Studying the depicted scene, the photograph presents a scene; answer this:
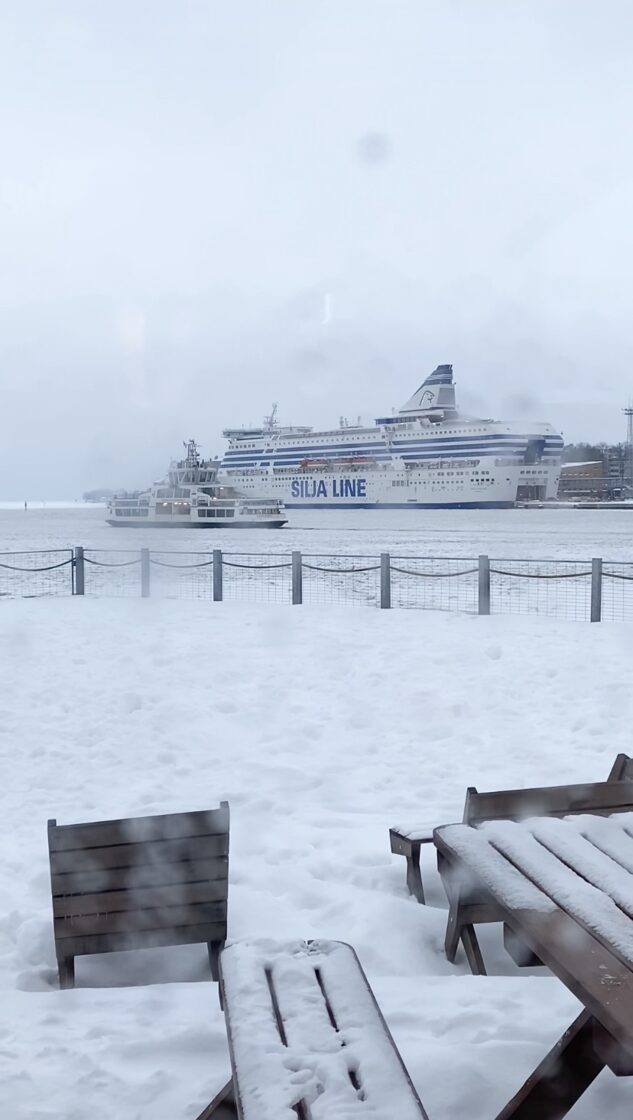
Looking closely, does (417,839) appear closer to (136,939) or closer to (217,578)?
(136,939)

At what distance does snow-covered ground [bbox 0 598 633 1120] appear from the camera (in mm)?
2418

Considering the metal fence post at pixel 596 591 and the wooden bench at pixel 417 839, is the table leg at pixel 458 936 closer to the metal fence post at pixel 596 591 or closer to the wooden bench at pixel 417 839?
the wooden bench at pixel 417 839

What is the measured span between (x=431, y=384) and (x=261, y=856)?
70.4m

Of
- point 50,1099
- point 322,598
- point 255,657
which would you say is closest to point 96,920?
point 50,1099

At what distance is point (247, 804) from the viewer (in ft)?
15.3

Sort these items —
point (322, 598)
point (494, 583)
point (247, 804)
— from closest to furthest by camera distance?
point (247, 804)
point (322, 598)
point (494, 583)

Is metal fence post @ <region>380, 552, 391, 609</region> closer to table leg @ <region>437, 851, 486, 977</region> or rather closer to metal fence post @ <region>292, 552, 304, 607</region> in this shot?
metal fence post @ <region>292, 552, 304, 607</region>

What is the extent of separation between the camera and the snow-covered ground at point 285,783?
95.2 inches

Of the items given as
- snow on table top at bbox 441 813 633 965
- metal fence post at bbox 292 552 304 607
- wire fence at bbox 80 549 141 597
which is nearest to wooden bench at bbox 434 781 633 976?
snow on table top at bbox 441 813 633 965

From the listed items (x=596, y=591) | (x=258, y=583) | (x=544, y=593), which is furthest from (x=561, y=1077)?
(x=258, y=583)

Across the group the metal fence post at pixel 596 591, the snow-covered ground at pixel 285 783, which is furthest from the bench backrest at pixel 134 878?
the metal fence post at pixel 596 591

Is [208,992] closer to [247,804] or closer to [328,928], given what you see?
[328,928]

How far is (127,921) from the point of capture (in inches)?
119

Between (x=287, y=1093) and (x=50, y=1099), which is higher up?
(x=287, y=1093)
